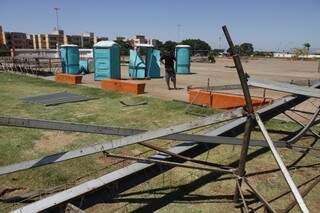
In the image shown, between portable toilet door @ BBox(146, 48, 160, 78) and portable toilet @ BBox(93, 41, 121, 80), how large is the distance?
200 centimetres

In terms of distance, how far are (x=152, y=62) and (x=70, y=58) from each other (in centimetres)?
581

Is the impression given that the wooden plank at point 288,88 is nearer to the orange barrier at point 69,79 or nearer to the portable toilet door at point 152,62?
the orange barrier at point 69,79

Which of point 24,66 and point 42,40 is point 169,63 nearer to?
point 24,66

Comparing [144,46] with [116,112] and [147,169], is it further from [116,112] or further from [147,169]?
[147,169]

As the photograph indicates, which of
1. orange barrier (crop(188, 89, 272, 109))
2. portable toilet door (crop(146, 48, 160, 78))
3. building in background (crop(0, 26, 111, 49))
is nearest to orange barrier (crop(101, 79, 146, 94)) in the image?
orange barrier (crop(188, 89, 272, 109))

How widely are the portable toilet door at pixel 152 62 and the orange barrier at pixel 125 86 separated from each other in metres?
5.98

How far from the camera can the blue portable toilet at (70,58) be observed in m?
21.8

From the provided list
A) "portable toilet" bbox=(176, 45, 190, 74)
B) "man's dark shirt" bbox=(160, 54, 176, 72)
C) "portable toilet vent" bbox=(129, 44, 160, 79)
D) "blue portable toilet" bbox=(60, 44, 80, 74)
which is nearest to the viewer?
"man's dark shirt" bbox=(160, 54, 176, 72)

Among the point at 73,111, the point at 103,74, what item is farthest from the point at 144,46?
the point at 73,111

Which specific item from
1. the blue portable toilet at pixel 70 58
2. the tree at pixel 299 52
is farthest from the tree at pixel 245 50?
the blue portable toilet at pixel 70 58

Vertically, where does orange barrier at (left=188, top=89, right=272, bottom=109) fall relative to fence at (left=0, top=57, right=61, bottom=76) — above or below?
below

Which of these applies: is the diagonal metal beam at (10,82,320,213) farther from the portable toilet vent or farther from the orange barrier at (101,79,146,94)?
the portable toilet vent

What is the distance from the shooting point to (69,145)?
659 centimetres

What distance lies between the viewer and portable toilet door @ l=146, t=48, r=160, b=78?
20.4 m
